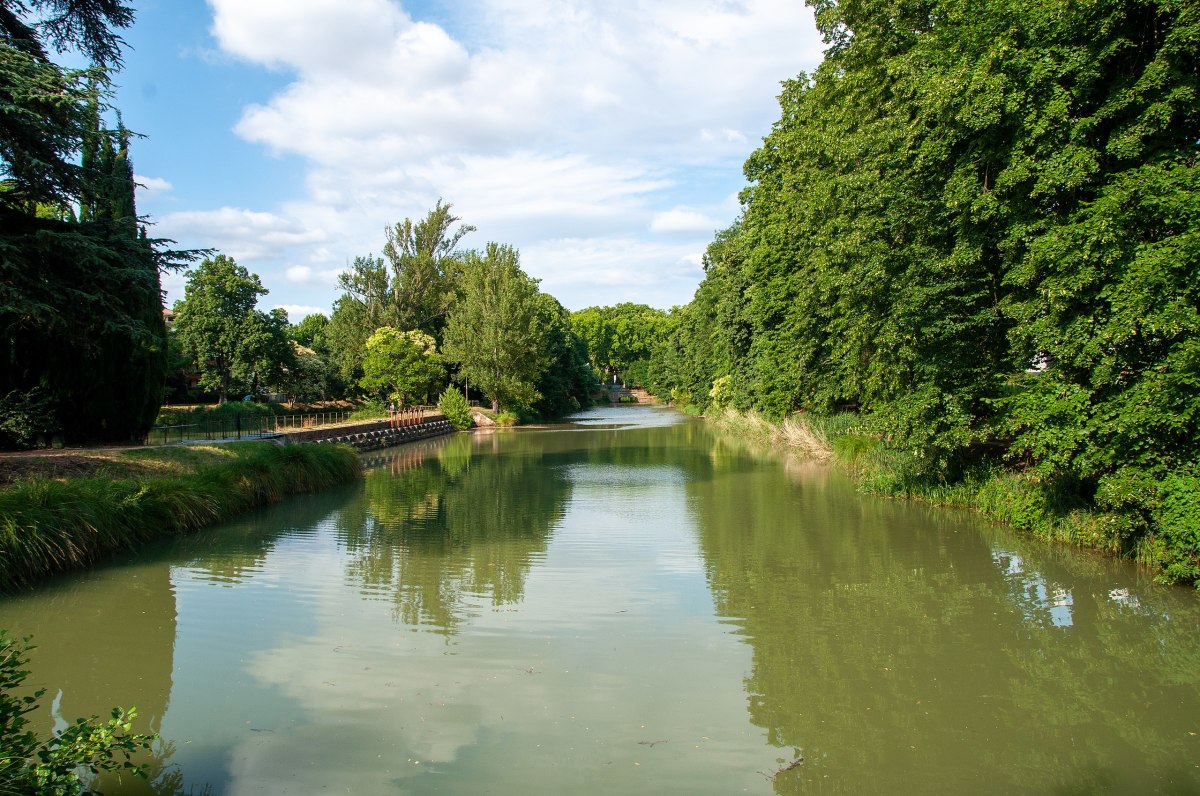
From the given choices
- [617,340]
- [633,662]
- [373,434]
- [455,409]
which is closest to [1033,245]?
[633,662]

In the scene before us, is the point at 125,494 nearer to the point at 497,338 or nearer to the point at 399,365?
the point at 399,365

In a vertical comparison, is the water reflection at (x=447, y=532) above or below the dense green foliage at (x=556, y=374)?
below

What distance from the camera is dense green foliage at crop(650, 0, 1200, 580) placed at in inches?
369

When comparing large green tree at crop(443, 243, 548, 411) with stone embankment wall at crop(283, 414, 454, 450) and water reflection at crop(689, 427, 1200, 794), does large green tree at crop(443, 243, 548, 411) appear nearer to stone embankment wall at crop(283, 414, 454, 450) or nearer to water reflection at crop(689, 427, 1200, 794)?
stone embankment wall at crop(283, 414, 454, 450)

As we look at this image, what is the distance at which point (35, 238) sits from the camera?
12.8 metres

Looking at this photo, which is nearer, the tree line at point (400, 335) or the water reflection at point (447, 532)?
the water reflection at point (447, 532)

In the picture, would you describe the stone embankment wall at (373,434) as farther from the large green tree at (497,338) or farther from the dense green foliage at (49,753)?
the dense green foliage at (49,753)

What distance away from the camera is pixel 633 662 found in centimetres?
756

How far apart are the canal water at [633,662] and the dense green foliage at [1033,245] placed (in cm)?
195

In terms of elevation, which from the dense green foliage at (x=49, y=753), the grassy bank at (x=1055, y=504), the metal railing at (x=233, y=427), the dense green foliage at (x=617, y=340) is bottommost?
the grassy bank at (x=1055, y=504)

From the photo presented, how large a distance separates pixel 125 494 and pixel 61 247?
4.44 m

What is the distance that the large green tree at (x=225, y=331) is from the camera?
40.1 meters

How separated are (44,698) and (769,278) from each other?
1161 inches

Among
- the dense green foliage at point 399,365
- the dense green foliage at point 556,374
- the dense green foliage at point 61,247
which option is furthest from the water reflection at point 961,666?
the dense green foliage at point 556,374
